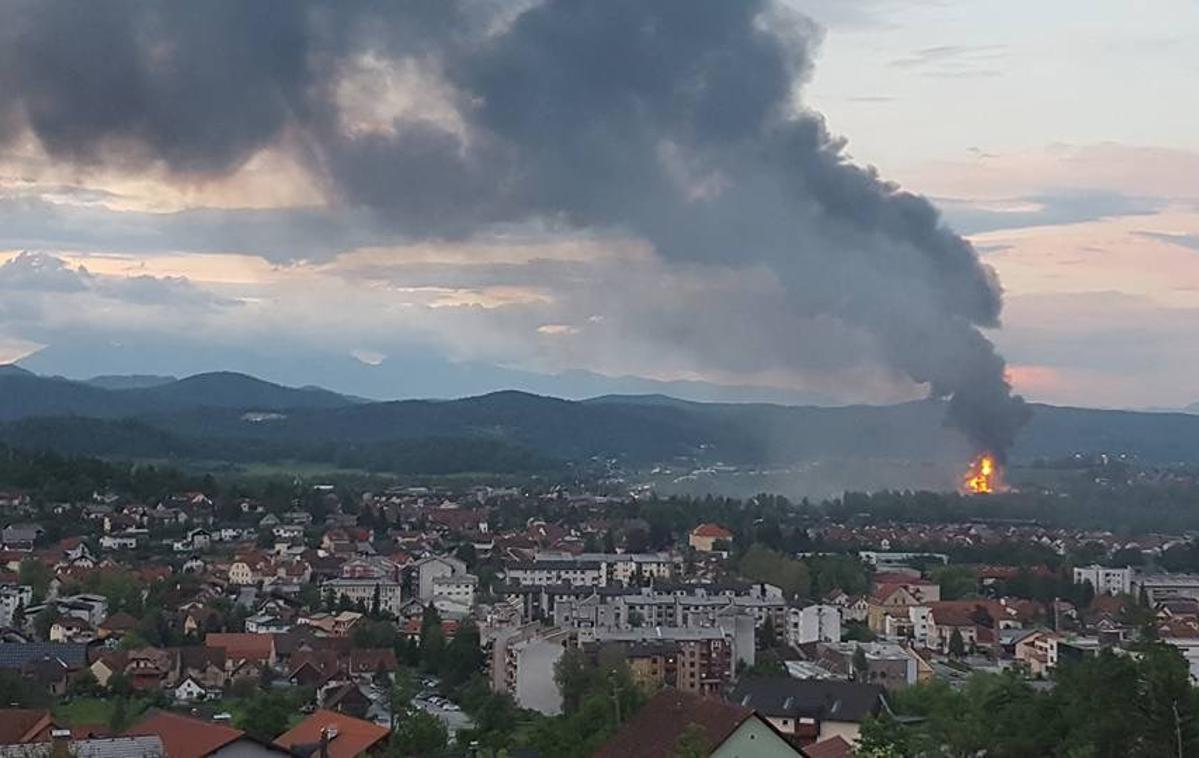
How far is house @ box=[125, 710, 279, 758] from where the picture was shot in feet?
61.8

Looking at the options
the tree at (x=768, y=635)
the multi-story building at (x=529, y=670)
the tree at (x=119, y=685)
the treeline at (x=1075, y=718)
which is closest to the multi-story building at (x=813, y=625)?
the tree at (x=768, y=635)

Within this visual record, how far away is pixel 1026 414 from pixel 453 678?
127ft

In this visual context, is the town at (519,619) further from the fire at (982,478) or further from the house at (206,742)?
the fire at (982,478)

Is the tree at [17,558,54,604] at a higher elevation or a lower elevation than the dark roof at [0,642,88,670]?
higher

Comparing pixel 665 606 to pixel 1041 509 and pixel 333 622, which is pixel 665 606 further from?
pixel 1041 509

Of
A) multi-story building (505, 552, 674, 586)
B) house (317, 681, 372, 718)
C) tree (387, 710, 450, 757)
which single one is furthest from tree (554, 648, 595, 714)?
multi-story building (505, 552, 674, 586)

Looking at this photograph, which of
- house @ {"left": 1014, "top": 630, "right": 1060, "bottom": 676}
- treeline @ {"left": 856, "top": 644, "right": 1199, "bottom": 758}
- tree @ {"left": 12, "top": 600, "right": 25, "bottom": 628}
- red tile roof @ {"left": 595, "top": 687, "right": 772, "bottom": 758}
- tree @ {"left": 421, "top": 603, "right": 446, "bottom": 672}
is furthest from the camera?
tree @ {"left": 12, "top": 600, "right": 25, "bottom": 628}

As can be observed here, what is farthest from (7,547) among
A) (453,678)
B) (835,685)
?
(835,685)

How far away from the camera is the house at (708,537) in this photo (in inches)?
2379

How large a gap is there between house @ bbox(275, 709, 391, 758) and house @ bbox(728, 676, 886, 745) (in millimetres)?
5565

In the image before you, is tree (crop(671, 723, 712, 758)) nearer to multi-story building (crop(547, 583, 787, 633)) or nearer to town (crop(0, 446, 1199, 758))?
town (crop(0, 446, 1199, 758))

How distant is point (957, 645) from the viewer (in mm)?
40719

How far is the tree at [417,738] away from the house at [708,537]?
3762 centimetres

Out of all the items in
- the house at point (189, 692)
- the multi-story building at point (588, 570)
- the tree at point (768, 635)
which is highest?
the multi-story building at point (588, 570)
